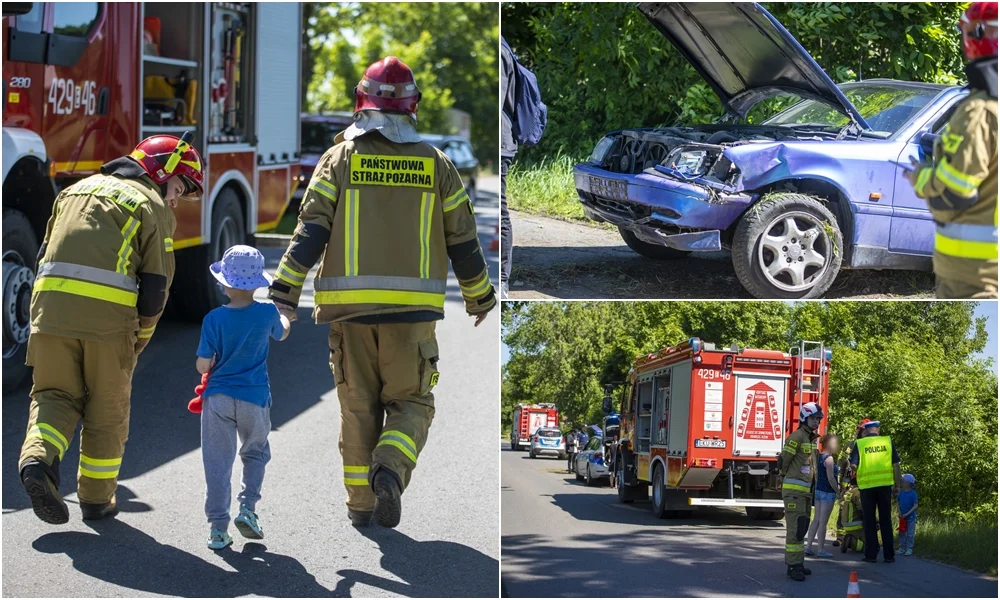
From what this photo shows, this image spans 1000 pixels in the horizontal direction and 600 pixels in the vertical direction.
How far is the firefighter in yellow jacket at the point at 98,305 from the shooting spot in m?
5.49

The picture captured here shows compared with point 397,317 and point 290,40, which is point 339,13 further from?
point 397,317

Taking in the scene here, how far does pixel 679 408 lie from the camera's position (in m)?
6.82

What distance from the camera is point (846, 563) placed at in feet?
15.8

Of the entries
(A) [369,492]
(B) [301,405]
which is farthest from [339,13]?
(A) [369,492]

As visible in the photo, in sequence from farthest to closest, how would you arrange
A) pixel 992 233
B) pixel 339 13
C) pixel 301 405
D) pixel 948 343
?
pixel 339 13 → pixel 301 405 → pixel 948 343 → pixel 992 233

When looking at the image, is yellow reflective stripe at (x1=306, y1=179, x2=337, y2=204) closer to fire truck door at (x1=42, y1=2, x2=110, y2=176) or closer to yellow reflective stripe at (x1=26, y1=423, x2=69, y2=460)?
yellow reflective stripe at (x1=26, y1=423, x2=69, y2=460)

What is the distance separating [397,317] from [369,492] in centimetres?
91

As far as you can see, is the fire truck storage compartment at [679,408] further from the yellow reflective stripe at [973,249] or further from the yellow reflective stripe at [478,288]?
the yellow reflective stripe at [973,249]

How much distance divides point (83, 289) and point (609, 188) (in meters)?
2.49

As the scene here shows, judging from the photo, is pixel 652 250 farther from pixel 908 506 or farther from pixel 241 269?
pixel 241 269

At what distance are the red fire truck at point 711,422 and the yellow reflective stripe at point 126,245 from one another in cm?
243

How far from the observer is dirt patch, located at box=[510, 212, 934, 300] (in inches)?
184

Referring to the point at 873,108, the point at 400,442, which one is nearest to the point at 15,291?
the point at 400,442

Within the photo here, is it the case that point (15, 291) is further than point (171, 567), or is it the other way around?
point (15, 291)
